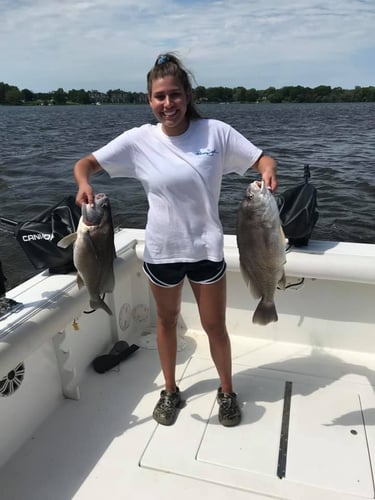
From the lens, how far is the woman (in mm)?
2168

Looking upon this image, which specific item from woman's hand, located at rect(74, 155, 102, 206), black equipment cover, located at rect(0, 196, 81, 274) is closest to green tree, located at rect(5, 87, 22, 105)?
black equipment cover, located at rect(0, 196, 81, 274)

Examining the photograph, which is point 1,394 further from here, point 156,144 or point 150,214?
point 156,144

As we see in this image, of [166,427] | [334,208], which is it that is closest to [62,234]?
[166,427]

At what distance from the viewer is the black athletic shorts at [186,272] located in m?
2.37

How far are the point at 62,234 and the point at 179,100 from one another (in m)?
1.22

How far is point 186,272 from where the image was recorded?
95.5 inches

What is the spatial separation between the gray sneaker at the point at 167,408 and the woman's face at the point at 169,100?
177 cm

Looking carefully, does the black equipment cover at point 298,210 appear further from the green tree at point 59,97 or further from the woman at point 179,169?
the green tree at point 59,97

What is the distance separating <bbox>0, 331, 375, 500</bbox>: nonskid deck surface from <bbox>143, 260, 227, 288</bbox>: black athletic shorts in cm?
103

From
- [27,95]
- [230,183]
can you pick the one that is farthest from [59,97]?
[230,183]

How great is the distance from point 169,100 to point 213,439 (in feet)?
6.63

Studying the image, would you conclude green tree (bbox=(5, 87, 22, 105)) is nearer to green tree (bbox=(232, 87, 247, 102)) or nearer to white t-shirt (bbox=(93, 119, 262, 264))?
green tree (bbox=(232, 87, 247, 102))

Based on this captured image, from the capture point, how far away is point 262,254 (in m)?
2.14

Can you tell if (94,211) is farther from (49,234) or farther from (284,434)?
(284,434)
